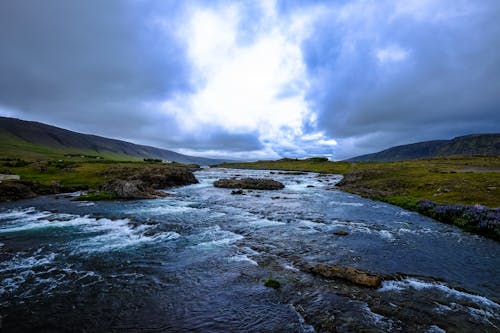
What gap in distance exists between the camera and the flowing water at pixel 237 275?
11000 millimetres

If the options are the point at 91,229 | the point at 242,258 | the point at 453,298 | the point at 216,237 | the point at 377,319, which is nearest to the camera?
the point at 377,319

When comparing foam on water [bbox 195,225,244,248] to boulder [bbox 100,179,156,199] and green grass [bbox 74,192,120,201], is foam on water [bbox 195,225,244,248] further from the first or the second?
green grass [bbox 74,192,120,201]

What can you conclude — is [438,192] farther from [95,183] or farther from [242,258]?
[95,183]

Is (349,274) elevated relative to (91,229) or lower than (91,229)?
elevated

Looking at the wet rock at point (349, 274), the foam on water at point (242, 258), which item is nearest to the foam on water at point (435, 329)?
the wet rock at point (349, 274)

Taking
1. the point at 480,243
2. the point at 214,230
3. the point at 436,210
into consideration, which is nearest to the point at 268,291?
the point at 214,230

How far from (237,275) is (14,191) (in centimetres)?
4869

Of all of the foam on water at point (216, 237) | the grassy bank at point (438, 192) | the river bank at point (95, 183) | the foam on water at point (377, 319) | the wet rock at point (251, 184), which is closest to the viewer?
the foam on water at point (377, 319)

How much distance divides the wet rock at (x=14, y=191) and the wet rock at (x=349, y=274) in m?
50.9

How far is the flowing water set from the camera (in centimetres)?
1100

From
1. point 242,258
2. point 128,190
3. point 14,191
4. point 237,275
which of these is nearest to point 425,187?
point 242,258

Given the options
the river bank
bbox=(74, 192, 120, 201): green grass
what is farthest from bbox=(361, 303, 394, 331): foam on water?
bbox=(74, 192, 120, 201): green grass

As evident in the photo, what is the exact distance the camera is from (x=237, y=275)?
15484 millimetres

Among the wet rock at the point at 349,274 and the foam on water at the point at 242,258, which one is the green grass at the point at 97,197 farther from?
the wet rock at the point at 349,274
